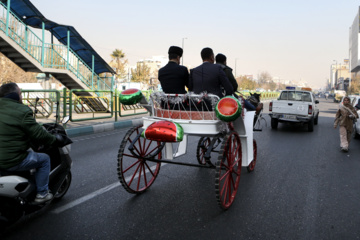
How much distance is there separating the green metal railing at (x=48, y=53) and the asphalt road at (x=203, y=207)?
10.8 meters

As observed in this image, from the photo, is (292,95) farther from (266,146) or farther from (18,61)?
(18,61)

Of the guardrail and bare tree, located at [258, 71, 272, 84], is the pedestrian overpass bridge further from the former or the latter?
bare tree, located at [258, 71, 272, 84]

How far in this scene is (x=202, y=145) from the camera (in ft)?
19.4

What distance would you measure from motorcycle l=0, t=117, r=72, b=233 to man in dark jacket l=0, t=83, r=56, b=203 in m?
0.15

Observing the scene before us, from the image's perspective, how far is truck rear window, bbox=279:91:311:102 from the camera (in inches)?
558

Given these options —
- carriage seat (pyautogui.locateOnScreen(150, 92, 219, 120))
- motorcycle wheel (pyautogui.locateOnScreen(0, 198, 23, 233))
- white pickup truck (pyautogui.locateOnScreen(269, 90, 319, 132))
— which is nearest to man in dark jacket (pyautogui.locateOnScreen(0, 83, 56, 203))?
motorcycle wheel (pyautogui.locateOnScreen(0, 198, 23, 233))

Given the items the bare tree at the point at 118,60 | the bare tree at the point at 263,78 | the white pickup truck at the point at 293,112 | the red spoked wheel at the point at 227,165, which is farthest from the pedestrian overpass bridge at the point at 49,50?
the bare tree at the point at 263,78

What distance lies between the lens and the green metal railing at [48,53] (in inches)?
576

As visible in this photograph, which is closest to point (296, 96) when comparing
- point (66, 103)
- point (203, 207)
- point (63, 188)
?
point (66, 103)

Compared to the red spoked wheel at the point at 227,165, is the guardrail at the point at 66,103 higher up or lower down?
higher up

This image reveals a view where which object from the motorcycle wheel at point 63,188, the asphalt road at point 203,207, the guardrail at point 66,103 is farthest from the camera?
the guardrail at point 66,103

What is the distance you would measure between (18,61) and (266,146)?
43.6ft

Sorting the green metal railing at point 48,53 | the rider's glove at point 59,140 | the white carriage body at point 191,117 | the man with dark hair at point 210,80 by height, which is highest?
the green metal railing at point 48,53

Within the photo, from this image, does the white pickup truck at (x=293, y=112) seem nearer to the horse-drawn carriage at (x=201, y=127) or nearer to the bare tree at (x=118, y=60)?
the horse-drawn carriage at (x=201, y=127)
